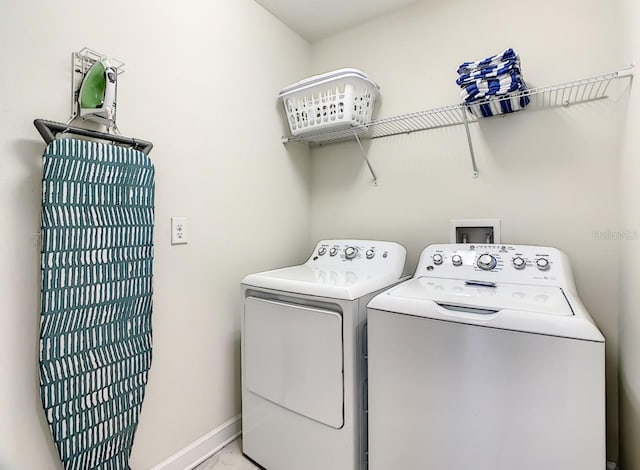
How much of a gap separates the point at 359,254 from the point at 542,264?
86cm

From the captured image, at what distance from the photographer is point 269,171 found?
209cm

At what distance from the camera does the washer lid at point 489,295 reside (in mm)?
1072

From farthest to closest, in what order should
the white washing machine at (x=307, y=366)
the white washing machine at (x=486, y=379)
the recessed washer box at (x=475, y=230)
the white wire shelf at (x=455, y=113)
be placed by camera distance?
1. the recessed washer box at (x=475, y=230)
2. the white wire shelf at (x=455, y=113)
3. the white washing machine at (x=307, y=366)
4. the white washing machine at (x=486, y=379)

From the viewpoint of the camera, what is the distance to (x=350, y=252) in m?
1.93

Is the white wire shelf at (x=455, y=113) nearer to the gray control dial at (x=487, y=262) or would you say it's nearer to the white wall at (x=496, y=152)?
the white wall at (x=496, y=152)

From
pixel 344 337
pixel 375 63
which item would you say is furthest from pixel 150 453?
pixel 375 63

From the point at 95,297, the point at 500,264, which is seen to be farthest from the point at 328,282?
the point at 95,297

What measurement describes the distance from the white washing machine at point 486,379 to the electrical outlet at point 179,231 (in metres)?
0.93

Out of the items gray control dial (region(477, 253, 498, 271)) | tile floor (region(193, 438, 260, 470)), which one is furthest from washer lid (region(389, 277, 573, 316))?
tile floor (region(193, 438, 260, 470))

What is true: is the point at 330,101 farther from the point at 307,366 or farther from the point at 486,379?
the point at 486,379

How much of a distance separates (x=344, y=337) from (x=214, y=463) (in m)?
0.99

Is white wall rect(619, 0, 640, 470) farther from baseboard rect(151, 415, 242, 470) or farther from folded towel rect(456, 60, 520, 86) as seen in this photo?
baseboard rect(151, 415, 242, 470)

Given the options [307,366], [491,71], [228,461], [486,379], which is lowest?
[228,461]

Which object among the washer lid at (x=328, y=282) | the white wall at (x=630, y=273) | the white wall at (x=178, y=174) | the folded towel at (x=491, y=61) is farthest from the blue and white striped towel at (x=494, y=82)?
the white wall at (x=178, y=174)
